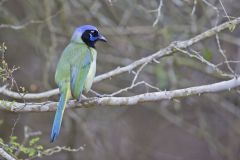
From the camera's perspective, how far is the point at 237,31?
943 centimetres

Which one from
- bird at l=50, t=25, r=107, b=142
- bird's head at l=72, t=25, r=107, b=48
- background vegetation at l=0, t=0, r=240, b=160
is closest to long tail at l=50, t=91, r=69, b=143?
bird at l=50, t=25, r=107, b=142

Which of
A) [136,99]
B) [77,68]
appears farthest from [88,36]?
[136,99]

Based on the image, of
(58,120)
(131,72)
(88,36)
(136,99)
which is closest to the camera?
(136,99)

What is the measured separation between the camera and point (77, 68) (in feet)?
17.5

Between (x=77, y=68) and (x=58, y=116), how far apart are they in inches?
29.7

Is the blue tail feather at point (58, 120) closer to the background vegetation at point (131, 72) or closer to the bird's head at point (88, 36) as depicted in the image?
the bird's head at point (88, 36)

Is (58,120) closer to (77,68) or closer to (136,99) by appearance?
(136,99)

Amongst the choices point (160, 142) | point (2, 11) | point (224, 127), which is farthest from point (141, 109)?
point (2, 11)

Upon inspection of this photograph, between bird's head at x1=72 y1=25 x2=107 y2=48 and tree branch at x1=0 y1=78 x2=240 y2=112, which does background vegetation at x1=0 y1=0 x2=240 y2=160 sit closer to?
bird's head at x1=72 y1=25 x2=107 y2=48

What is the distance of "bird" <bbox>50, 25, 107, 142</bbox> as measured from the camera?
5.02 m

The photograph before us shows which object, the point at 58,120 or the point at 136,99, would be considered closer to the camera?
the point at 136,99

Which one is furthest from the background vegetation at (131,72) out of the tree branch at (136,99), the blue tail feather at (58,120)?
the blue tail feather at (58,120)

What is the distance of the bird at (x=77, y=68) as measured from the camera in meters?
5.02

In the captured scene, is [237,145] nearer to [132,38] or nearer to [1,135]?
[132,38]
